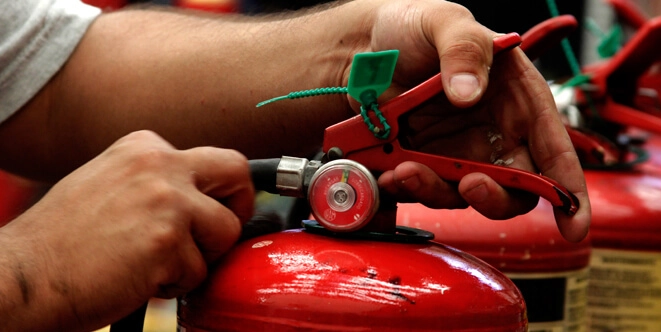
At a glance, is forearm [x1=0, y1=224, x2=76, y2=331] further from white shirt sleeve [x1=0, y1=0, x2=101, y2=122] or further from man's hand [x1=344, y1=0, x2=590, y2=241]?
white shirt sleeve [x1=0, y1=0, x2=101, y2=122]

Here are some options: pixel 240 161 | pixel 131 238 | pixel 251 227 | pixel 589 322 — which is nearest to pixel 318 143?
pixel 251 227

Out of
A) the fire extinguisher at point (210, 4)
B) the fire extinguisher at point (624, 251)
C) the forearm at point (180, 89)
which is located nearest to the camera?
the forearm at point (180, 89)

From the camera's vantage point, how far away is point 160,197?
623 mm

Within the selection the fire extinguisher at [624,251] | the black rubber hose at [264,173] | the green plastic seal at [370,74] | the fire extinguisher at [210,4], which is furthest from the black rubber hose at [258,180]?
the fire extinguisher at [210,4]

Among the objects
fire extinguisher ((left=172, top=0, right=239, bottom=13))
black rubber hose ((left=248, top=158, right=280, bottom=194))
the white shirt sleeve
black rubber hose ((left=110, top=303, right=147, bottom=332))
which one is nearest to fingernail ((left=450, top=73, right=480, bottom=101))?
black rubber hose ((left=248, top=158, right=280, bottom=194))

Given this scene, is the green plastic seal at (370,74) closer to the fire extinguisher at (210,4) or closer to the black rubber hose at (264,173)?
the black rubber hose at (264,173)

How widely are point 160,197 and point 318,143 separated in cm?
38

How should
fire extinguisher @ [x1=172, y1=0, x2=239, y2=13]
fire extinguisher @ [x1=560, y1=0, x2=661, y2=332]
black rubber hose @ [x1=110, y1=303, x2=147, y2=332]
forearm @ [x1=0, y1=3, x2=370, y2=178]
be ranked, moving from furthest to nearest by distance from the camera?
fire extinguisher @ [x1=172, y1=0, x2=239, y2=13] < fire extinguisher @ [x1=560, y1=0, x2=661, y2=332] < forearm @ [x1=0, y1=3, x2=370, y2=178] < black rubber hose @ [x1=110, y1=303, x2=147, y2=332]

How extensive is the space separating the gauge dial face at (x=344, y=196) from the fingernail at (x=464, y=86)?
10 cm

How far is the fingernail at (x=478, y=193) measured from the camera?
2.23 ft

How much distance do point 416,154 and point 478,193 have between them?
6cm

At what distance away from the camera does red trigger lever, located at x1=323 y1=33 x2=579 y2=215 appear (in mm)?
684

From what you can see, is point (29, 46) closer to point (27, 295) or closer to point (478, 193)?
point (27, 295)

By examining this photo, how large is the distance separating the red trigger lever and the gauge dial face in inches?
1.0
